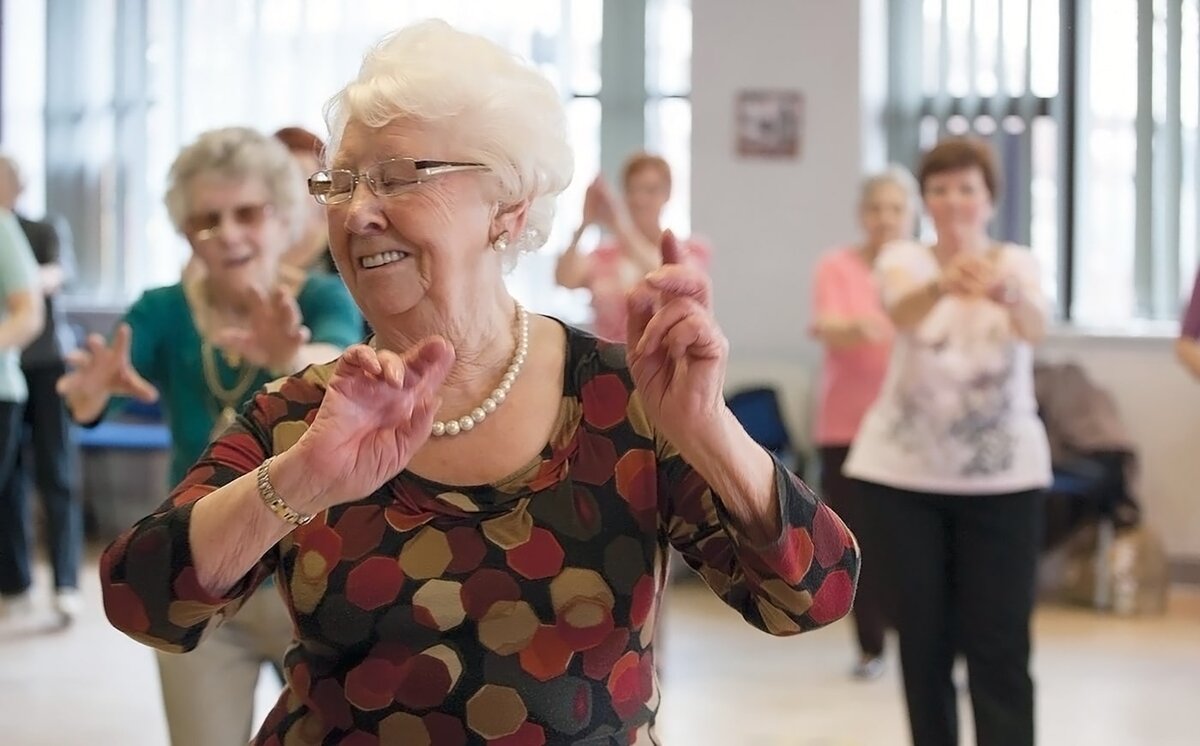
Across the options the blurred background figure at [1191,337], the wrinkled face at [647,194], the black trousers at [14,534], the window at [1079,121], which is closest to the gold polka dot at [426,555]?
the blurred background figure at [1191,337]

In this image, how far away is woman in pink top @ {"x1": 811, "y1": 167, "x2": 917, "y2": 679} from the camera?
4637 millimetres

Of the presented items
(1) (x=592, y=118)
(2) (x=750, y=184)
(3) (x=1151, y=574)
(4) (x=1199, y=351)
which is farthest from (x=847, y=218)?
(4) (x=1199, y=351)

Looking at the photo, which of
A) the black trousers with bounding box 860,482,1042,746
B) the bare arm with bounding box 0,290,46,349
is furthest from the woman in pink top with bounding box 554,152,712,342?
the black trousers with bounding box 860,482,1042,746

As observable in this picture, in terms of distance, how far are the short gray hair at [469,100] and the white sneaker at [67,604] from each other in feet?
14.2

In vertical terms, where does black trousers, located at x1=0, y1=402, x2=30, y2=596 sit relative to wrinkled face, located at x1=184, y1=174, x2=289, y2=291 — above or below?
below

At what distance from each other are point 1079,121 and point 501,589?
5741 mm

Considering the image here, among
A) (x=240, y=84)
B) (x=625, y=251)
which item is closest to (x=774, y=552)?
(x=625, y=251)

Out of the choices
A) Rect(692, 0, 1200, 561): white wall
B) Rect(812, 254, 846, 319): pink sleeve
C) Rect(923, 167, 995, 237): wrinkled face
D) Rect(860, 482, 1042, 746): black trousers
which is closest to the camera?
Rect(860, 482, 1042, 746): black trousers

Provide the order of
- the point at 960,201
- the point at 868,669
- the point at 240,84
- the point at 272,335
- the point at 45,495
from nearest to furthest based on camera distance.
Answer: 1. the point at 272,335
2. the point at 960,201
3. the point at 868,669
4. the point at 45,495
5. the point at 240,84

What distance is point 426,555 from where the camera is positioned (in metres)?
1.46

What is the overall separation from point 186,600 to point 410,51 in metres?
0.55

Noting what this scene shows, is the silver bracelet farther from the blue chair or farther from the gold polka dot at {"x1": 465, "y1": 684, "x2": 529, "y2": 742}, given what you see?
the blue chair

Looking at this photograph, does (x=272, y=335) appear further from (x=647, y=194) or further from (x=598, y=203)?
(x=647, y=194)

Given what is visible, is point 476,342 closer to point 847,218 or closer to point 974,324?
point 974,324
